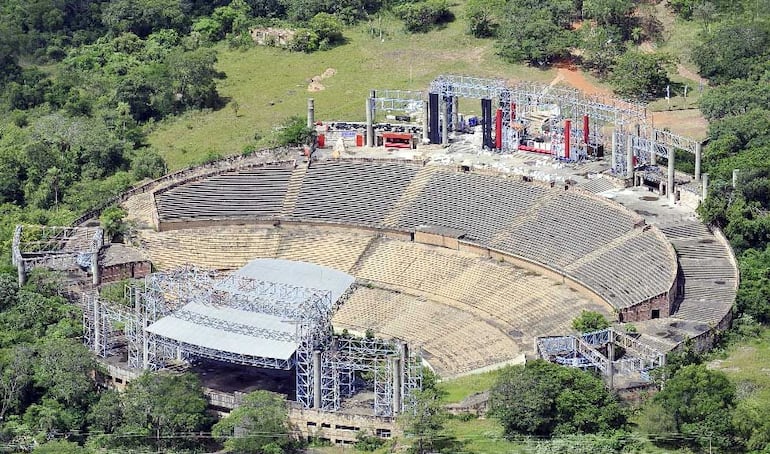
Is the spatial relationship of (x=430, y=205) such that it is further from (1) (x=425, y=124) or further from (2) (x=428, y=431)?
(2) (x=428, y=431)

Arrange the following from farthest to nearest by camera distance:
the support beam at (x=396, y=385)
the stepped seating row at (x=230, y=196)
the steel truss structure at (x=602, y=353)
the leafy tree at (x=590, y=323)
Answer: the stepped seating row at (x=230, y=196) → the leafy tree at (x=590, y=323) → the steel truss structure at (x=602, y=353) → the support beam at (x=396, y=385)

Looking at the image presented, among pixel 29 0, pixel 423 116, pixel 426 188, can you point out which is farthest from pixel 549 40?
pixel 29 0

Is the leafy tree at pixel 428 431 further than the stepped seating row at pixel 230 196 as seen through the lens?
No

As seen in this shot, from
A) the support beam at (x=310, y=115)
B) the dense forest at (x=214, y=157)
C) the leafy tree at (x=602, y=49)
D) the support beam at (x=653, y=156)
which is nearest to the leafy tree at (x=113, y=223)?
the dense forest at (x=214, y=157)

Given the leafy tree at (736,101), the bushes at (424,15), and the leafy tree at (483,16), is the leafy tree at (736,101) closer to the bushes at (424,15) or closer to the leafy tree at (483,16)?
the leafy tree at (483,16)

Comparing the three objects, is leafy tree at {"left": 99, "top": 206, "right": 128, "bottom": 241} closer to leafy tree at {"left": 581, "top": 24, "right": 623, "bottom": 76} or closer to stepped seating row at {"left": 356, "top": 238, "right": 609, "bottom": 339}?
stepped seating row at {"left": 356, "top": 238, "right": 609, "bottom": 339}

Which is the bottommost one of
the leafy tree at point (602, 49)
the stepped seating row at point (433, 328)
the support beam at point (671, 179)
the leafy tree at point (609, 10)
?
the stepped seating row at point (433, 328)

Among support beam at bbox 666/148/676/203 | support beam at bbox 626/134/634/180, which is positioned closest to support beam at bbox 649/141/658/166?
support beam at bbox 626/134/634/180
